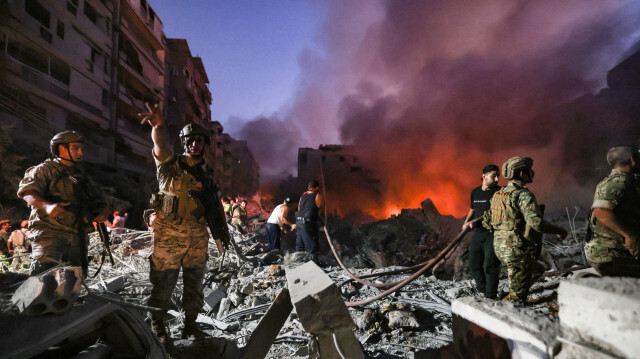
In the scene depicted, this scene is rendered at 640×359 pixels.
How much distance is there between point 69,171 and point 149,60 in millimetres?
27805

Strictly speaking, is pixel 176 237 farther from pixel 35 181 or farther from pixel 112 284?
pixel 112 284

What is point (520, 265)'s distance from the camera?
293 cm

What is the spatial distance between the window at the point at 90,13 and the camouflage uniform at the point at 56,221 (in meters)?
22.6

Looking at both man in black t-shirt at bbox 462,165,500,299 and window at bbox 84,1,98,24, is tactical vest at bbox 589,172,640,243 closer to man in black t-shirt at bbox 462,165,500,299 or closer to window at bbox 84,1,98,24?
man in black t-shirt at bbox 462,165,500,299

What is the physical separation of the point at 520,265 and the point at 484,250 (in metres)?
0.68

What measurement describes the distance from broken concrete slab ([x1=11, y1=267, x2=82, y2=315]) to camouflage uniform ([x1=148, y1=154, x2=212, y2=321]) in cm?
137

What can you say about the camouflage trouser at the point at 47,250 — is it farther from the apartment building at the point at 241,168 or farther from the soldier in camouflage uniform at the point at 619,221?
the apartment building at the point at 241,168

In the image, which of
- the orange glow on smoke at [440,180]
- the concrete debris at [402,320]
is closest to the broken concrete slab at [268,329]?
the concrete debris at [402,320]

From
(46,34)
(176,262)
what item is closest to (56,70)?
(46,34)

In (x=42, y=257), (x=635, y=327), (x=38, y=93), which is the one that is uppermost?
(x=38, y=93)

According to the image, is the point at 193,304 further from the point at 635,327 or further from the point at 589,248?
the point at 589,248

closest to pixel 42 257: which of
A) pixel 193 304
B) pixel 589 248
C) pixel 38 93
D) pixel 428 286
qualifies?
pixel 193 304

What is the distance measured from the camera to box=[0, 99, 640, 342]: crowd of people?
2.45 m

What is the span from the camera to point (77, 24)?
16.3 metres
